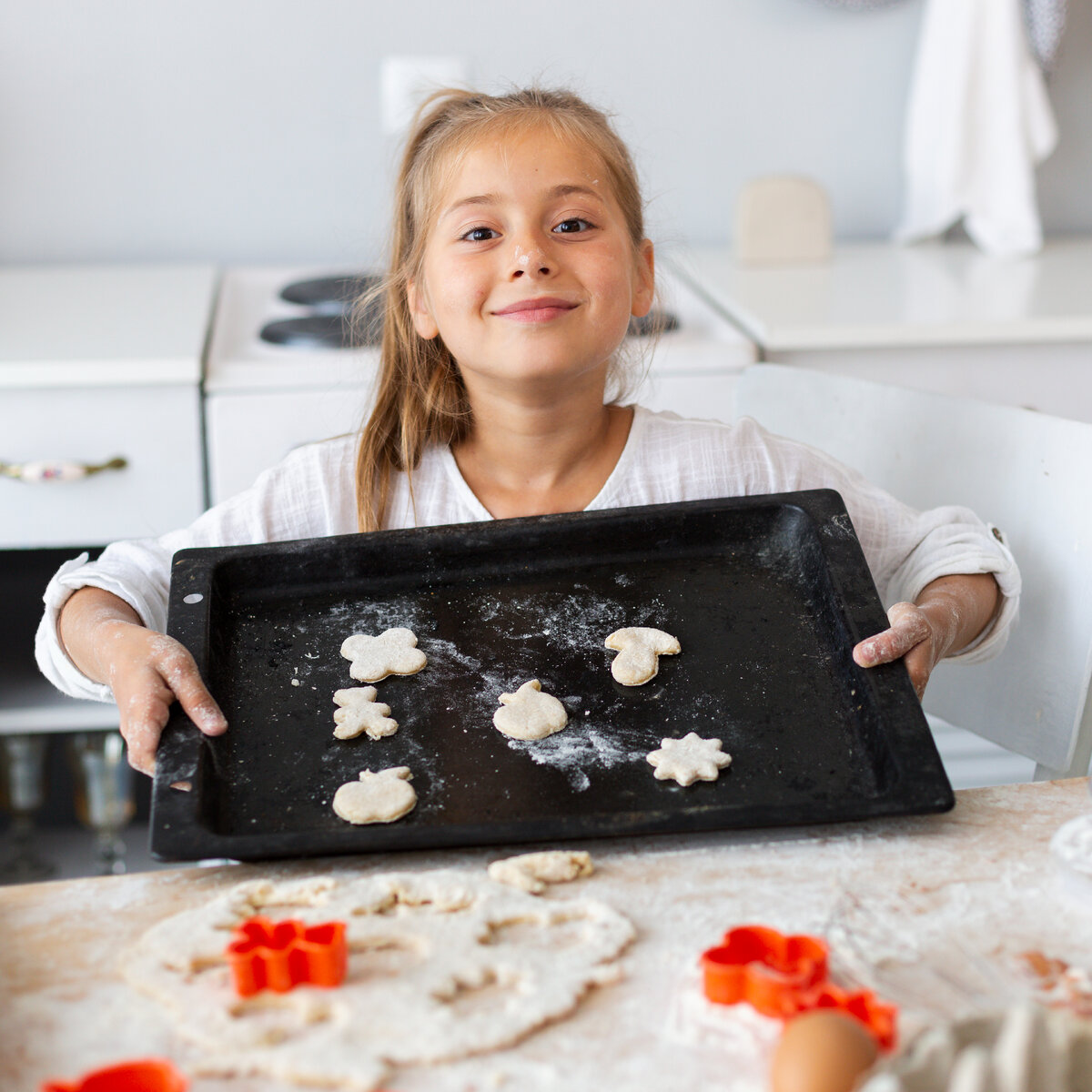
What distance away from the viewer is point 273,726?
0.80 metres

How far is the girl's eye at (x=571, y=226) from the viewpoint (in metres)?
1.08

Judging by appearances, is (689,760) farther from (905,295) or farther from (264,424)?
(905,295)

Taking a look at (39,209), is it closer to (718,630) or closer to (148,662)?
(148,662)

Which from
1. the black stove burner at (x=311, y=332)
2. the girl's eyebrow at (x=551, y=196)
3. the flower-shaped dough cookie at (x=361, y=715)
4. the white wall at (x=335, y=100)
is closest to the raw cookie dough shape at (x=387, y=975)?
the flower-shaped dough cookie at (x=361, y=715)

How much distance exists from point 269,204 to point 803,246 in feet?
3.02

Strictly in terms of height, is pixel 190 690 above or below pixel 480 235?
below

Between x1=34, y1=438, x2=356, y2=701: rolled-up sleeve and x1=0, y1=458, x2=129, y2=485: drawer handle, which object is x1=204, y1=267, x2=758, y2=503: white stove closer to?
x1=0, y1=458, x2=129, y2=485: drawer handle

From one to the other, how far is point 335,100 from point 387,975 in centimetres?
177

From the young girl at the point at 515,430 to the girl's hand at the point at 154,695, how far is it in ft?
0.15

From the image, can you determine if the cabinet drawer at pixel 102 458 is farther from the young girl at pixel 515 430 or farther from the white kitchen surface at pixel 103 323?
the young girl at pixel 515 430

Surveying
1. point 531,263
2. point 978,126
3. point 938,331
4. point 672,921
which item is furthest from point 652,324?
point 672,921

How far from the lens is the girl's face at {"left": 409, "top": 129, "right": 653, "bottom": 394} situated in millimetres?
1050

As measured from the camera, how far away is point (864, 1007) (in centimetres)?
53

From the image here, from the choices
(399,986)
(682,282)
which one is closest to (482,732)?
(399,986)
